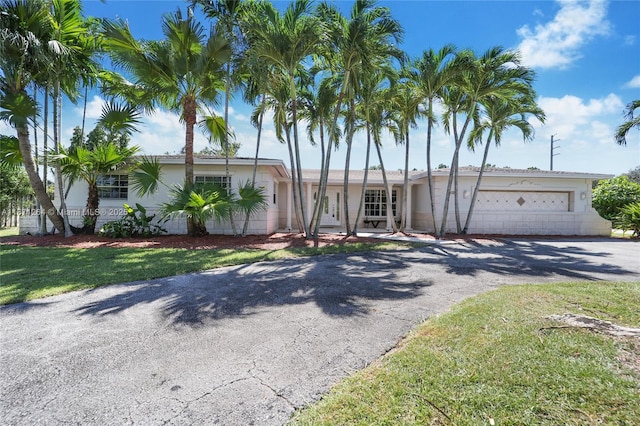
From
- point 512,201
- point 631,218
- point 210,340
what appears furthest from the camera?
point 512,201

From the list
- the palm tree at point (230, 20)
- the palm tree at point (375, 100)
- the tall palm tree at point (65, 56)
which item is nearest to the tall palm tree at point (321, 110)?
the palm tree at point (375, 100)

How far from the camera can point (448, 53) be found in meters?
12.0

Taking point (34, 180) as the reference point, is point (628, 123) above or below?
above

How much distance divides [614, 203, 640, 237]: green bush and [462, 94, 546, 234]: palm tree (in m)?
6.38

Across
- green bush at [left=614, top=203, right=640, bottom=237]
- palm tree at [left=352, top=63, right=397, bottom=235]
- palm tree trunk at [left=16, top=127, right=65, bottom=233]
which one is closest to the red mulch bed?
palm tree trunk at [left=16, top=127, right=65, bottom=233]

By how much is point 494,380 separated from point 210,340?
2.76m

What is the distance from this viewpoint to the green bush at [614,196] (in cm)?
1661

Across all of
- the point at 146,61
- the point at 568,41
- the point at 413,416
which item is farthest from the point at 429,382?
the point at 146,61

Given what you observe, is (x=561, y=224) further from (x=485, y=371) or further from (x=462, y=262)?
(x=485, y=371)

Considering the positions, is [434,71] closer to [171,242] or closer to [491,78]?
[491,78]

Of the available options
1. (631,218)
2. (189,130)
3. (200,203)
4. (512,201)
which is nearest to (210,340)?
(200,203)

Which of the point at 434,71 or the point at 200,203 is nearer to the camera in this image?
the point at 200,203

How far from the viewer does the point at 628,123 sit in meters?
10.4

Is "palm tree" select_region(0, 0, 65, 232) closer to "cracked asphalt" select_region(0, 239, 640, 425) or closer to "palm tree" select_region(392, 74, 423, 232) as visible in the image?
"cracked asphalt" select_region(0, 239, 640, 425)
